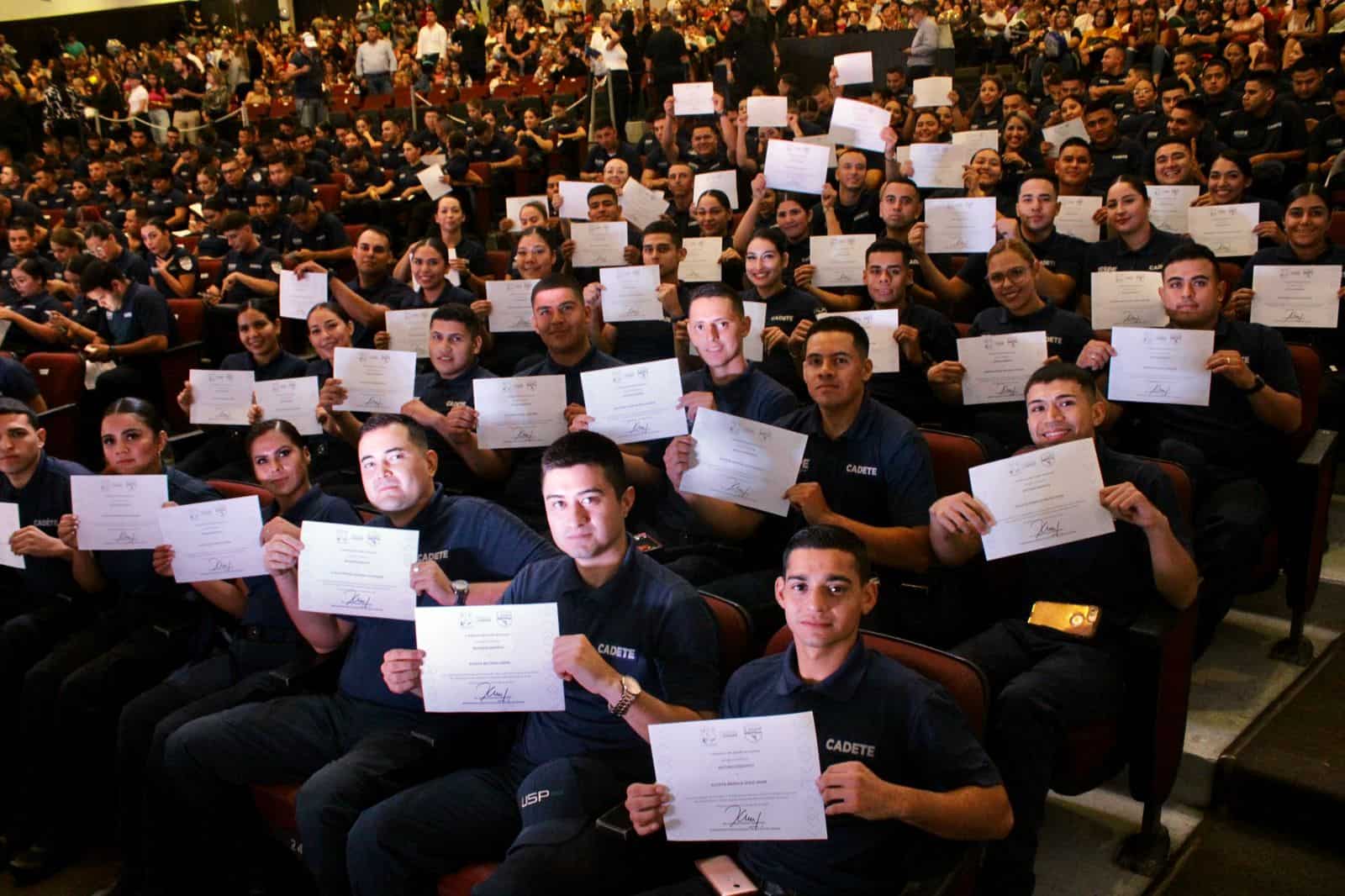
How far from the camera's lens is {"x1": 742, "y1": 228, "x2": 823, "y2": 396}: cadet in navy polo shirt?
4469 mm

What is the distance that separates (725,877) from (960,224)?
3797 mm

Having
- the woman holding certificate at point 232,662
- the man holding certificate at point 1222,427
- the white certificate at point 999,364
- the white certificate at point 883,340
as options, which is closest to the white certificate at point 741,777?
the woman holding certificate at point 232,662

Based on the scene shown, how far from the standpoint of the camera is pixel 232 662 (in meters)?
3.14

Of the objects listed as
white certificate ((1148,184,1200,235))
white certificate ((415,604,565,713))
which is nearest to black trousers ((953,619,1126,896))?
white certificate ((415,604,565,713))

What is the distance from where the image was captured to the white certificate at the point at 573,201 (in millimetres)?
6656

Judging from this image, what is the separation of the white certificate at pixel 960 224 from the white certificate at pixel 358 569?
3.32 meters

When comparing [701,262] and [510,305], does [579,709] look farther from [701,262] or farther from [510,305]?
[701,262]

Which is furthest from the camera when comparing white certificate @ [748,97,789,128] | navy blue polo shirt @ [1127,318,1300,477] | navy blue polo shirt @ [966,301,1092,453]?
white certificate @ [748,97,789,128]

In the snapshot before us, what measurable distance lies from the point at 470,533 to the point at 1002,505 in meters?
1.38

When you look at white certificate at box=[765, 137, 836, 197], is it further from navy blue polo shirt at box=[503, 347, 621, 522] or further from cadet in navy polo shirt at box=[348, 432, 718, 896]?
cadet in navy polo shirt at box=[348, 432, 718, 896]

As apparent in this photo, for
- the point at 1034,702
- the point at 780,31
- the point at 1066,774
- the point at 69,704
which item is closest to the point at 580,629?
the point at 1034,702

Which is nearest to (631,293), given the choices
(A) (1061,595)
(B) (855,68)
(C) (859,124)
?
(C) (859,124)

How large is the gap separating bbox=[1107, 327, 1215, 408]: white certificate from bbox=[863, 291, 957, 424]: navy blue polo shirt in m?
0.85

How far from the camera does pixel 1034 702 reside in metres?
2.36
